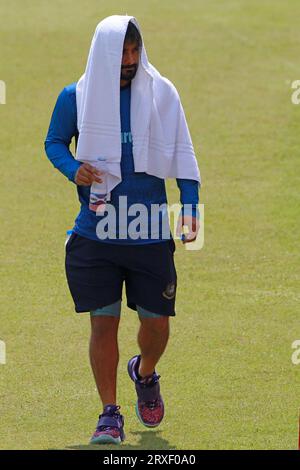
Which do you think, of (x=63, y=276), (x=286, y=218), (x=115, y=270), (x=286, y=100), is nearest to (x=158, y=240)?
(x=115, y=270)

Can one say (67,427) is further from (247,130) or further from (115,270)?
(247,130)

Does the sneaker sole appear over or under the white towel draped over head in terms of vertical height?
under

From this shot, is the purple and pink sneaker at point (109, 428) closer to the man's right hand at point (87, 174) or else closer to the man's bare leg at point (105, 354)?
the man's bare leg at point (105, 354)

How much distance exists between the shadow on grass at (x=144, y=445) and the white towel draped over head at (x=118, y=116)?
53.6 inches

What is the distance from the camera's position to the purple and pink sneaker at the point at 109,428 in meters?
7.32

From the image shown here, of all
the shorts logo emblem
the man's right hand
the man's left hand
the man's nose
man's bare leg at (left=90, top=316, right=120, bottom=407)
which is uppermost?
the man's nose

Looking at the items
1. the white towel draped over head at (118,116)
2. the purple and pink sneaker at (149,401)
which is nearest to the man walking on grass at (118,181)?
the white towel draped over head at (118,116)

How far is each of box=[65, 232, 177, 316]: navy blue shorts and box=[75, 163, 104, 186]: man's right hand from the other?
0.36m

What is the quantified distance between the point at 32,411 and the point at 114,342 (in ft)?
2.67

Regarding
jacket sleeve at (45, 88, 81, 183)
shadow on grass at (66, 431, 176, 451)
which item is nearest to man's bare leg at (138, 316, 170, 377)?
shadow on grass at (66, 431, 176, 451)

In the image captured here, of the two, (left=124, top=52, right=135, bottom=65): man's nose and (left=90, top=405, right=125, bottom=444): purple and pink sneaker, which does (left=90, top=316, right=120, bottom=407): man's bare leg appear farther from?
(left=124, top=52, right=135, bottom=65): man's nose

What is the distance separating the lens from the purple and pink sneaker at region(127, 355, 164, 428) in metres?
7.67

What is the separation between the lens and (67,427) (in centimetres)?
771

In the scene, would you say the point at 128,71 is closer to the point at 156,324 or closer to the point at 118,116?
the point at 118,116
